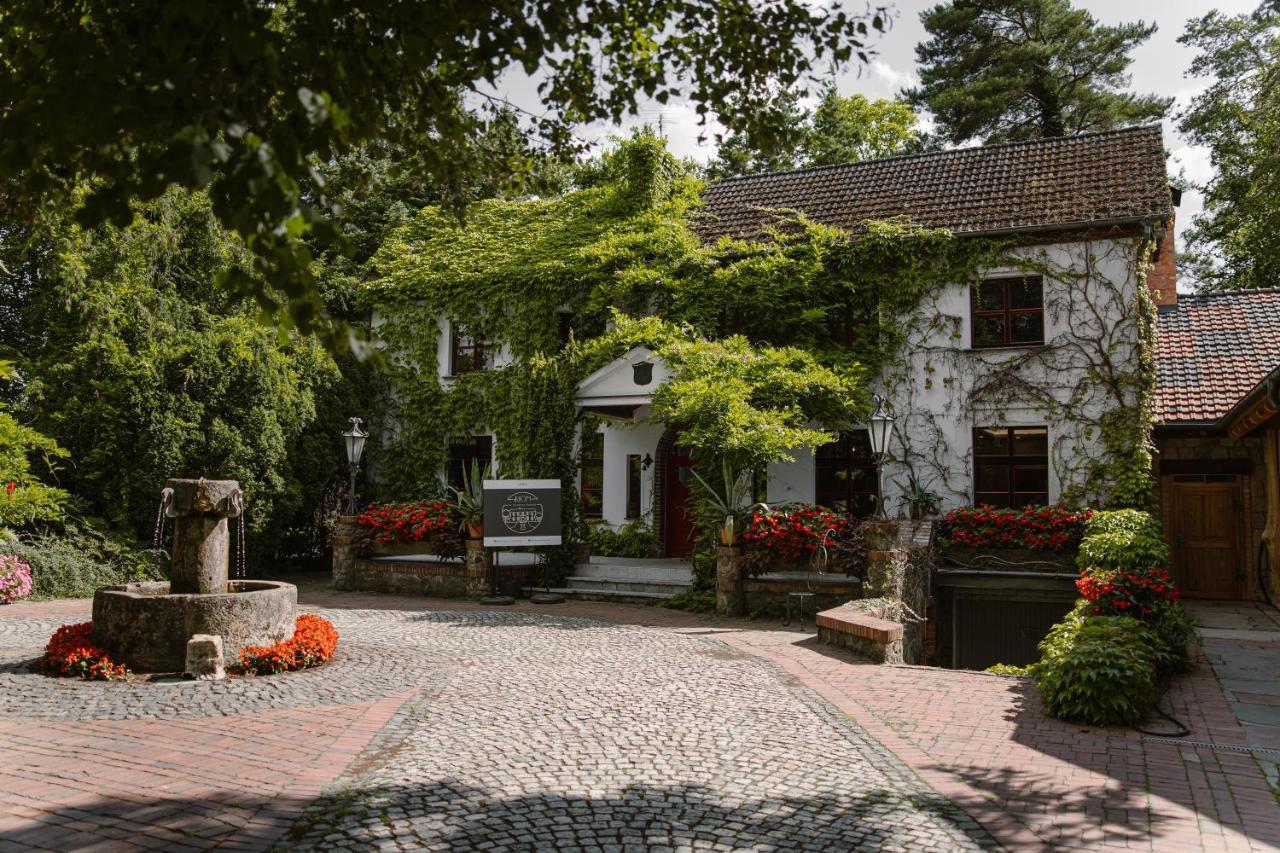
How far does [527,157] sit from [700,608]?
8520 millimetres

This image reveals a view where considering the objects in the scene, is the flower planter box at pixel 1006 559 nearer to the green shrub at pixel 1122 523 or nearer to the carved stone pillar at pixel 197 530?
the green shrub at pixel 1122 523

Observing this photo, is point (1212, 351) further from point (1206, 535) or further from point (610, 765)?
point (610, 765)

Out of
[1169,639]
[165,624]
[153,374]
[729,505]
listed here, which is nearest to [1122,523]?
[1169,639]

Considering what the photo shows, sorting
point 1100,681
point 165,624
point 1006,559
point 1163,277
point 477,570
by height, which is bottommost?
point 1100,681

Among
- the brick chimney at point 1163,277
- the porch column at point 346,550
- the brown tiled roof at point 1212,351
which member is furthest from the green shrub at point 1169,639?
the porch column at point 346,550

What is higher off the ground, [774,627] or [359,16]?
[359,16]

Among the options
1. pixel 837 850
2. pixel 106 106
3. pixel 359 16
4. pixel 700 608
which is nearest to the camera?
pixel 106 106

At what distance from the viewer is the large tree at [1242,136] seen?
884 inches

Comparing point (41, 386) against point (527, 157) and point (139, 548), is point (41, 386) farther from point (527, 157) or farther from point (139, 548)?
point (527, 157)

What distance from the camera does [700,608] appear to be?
13250 millimetres

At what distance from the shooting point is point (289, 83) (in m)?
3.33

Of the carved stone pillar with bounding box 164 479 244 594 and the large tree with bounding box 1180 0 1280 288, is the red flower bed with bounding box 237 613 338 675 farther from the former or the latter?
the large tree with bounding box 1180 0 1280 288

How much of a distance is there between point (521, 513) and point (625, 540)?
365 cm

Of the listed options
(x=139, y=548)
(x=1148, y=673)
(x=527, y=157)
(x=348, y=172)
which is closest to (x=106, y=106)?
(x=348, y=172)
